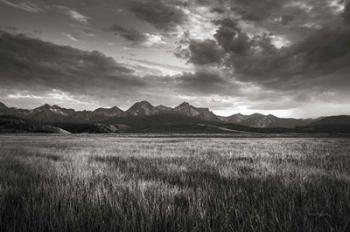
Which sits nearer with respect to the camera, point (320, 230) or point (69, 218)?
point (320, 230)

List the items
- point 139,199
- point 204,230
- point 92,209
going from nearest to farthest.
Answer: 1. point 204,230
2. point 92,209
3. point 139,199

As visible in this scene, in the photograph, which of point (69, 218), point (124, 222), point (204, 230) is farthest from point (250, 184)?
point (69, 218)

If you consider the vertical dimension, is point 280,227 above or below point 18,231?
above

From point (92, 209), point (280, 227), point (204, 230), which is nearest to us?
point (280, 227)

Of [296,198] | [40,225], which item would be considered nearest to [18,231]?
[40,225]

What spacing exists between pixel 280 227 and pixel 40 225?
2.42 m

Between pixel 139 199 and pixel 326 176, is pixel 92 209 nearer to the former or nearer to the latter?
pixel 139 199

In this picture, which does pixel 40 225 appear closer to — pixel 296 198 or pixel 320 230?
pixel 320 230

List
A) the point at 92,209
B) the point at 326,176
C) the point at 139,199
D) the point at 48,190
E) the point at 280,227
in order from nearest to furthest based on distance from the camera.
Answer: the point at 280,227, the point at 92,209, the point at 139,199, the point at 48,190, the point at 326,176

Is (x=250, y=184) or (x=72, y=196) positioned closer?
(x=72, y=196)

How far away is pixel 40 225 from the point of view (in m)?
2.36

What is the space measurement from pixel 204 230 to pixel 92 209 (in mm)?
1480

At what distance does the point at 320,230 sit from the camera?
7.35 ft

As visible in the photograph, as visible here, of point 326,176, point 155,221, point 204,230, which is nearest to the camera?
point 204,230
